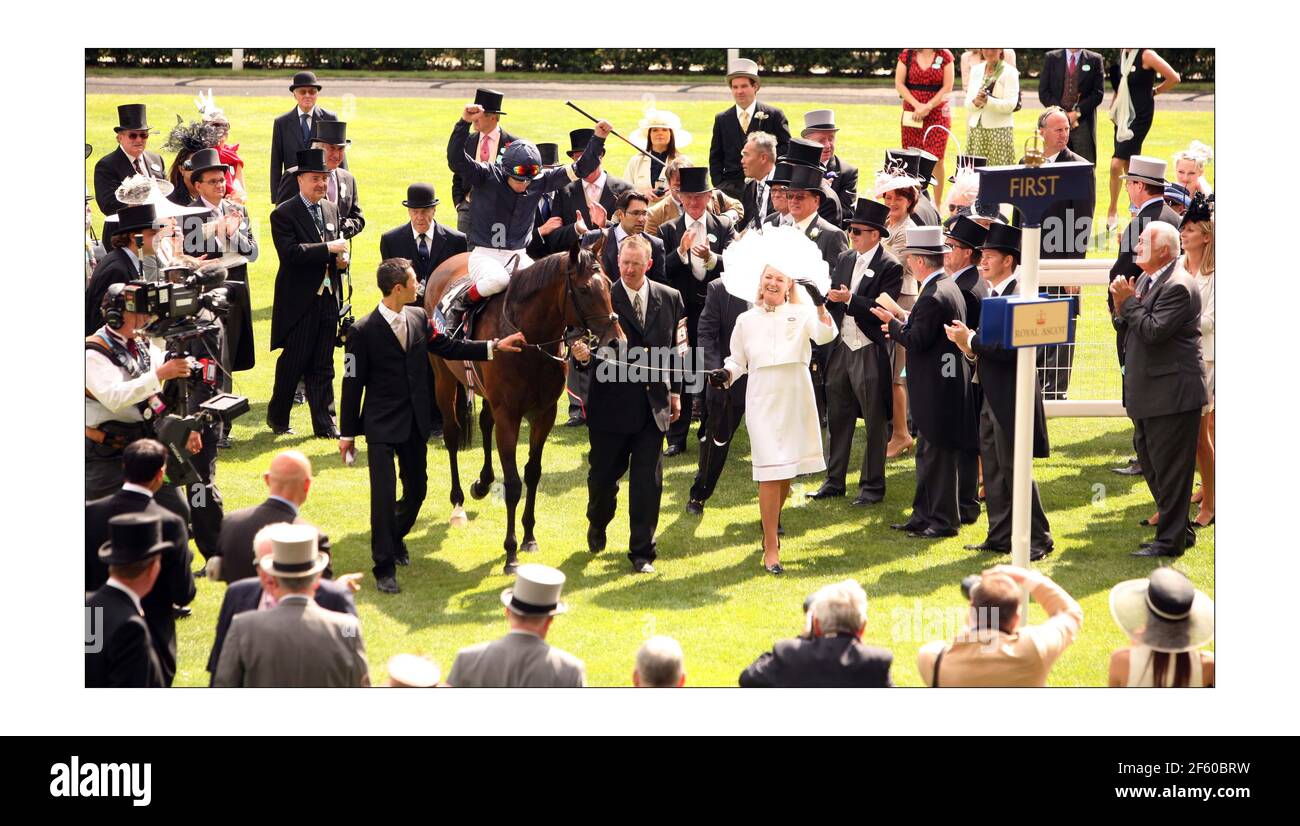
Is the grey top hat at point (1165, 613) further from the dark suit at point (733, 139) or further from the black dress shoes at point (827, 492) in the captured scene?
the dark suit at point (733, 139)

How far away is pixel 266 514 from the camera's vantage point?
7996mm

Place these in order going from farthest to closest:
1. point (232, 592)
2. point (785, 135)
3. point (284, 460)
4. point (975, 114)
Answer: point (975, 114) < point (785, 135) < point (284, 460) < point (232, 592)

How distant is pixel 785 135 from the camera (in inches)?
611

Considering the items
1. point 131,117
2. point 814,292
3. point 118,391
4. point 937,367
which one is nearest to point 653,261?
point 814,292

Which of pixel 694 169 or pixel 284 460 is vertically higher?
pixel 694 169

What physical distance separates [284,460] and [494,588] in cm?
245

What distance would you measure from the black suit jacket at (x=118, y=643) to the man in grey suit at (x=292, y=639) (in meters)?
0.38

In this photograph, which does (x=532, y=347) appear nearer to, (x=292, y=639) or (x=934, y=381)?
(x=934, y=381)

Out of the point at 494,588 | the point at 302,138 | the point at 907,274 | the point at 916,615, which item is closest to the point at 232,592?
the point at 494,588

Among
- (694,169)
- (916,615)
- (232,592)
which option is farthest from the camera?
(694,169)

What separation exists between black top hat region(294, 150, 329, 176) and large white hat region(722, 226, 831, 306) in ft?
13.3

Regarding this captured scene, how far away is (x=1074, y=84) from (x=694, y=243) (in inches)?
288

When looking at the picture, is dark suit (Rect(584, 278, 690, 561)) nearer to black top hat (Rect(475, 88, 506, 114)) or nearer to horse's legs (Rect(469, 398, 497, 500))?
horse's legs (Rect(469, 398, 497, 500))

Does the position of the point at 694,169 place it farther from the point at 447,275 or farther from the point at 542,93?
the point at 542,93
